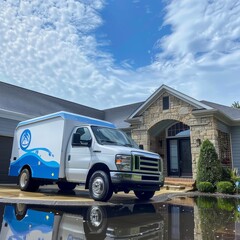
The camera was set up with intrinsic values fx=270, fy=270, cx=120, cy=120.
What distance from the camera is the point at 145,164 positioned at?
8.59 m

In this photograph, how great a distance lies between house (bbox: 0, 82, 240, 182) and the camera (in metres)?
14.8

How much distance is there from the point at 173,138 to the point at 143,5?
9.49 metres

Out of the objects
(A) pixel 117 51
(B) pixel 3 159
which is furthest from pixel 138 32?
(B) pixel 3 159

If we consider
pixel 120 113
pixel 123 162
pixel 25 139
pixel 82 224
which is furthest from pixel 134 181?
pixel 120 113

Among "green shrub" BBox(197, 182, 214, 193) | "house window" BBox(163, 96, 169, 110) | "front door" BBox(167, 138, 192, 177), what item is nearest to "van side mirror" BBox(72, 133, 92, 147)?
"green shrub" BBox(197, 182, 214, 193)

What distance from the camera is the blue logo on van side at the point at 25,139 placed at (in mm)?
11467

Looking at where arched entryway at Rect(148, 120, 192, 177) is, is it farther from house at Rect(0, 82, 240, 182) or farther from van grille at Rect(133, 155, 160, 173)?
van grille at Rect(133, 155, 160, 173)

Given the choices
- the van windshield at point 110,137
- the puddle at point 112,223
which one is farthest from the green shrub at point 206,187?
the puddle at point 112,223

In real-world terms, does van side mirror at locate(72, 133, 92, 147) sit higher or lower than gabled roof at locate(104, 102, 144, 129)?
lower

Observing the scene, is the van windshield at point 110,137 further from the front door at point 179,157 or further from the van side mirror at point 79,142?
the front door at point 179,157

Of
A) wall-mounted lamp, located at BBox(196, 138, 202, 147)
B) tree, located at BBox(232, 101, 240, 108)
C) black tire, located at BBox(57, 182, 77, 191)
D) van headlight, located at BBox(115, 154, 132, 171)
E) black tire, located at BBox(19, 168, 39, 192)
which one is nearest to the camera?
van headlight, located at BBox(115, 154, 132, 171)

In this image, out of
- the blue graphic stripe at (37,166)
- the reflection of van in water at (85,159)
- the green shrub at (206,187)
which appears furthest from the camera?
the green shrub at (206,187)

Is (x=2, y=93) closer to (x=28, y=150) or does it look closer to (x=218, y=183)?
(x=28, y=150)

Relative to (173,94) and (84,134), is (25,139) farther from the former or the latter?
(173,94)
